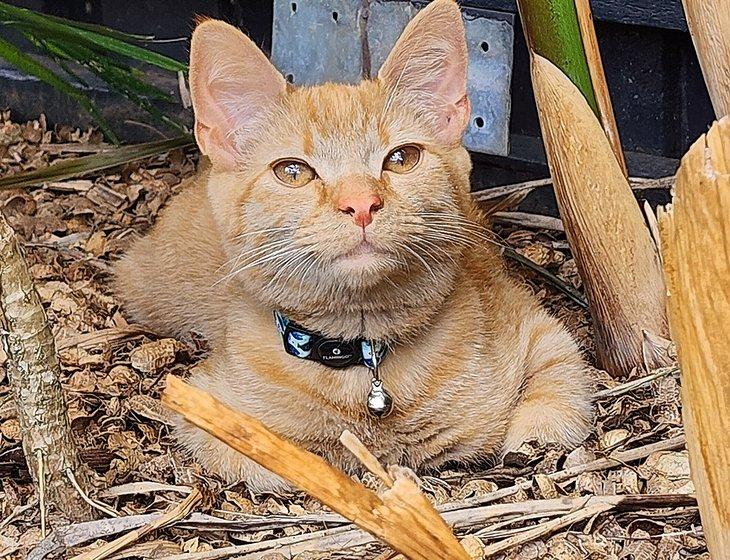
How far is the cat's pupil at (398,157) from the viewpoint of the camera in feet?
6.21

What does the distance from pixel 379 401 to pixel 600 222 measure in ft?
1.76

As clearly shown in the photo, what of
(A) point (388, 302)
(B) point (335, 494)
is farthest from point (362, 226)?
(B) point (335, 494)

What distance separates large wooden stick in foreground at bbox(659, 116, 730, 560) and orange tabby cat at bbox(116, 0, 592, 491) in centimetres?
73

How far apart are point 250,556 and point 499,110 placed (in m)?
1.52

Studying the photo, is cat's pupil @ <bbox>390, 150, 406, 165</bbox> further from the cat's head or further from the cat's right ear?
the cat's right ear

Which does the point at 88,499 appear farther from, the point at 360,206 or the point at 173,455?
the point at 360,206

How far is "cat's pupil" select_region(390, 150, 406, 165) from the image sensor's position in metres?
1.89

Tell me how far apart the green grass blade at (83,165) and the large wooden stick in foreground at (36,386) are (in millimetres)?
1008

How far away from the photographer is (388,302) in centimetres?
189

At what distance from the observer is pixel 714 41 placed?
1745 millimetres

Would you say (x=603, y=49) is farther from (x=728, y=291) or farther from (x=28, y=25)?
(x=728, y=291)

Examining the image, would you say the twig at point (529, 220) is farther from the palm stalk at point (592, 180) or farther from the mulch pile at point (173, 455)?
the palm stalk at point (592, 180)

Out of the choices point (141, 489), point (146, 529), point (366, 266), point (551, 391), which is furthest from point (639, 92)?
point (146, 529)

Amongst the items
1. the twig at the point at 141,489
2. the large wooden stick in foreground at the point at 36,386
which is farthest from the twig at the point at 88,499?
the twig at the point at 141,489
